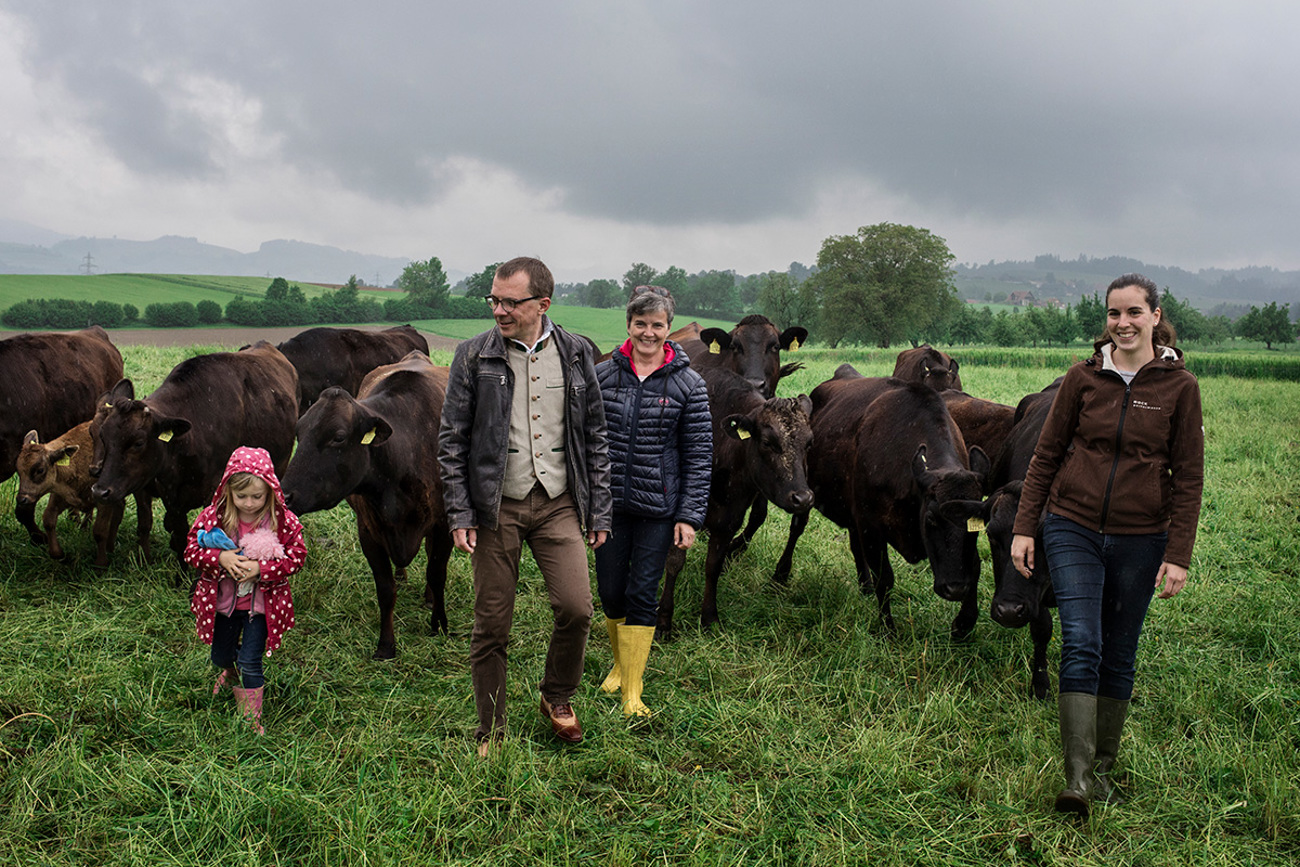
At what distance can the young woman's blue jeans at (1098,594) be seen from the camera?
12.4ft

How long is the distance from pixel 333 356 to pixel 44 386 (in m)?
5.78

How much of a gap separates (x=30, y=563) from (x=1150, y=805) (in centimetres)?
839

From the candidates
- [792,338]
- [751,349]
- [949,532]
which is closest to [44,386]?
[751,349]

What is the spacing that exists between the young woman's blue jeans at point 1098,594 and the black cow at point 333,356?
11.9 meters

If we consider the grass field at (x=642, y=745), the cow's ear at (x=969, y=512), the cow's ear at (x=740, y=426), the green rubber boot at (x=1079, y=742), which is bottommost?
the grass field at (x=642, y=745)

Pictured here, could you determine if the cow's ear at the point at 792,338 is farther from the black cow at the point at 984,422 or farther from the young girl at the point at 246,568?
the young girl at the point at 246,568

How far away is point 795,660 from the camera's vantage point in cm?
555

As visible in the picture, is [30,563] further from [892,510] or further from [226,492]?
[892,510]

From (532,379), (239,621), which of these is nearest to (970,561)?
(532,379)

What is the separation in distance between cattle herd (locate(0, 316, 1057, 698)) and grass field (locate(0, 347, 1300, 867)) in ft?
1.59

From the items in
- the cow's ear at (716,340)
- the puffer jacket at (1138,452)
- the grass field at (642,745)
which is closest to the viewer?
the grass field at (642,745)

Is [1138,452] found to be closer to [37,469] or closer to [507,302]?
[507,302]

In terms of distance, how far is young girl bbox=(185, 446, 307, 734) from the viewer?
14.0 feet

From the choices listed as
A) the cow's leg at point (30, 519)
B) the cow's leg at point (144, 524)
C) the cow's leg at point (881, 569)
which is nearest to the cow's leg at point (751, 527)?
the cow's leg at point (881, 569)
